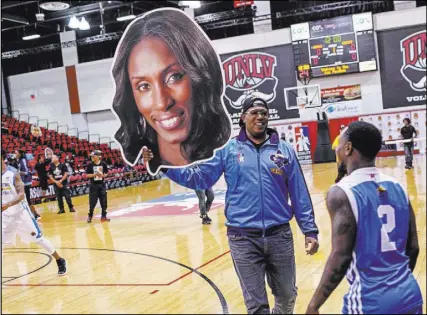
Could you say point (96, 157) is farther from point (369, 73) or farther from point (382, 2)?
point (382, 2)

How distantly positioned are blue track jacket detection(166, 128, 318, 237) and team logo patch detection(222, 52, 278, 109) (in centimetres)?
145

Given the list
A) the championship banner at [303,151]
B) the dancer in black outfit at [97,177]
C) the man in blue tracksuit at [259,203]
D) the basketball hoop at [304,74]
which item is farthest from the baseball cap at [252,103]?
the basketball hoop at [304,74]

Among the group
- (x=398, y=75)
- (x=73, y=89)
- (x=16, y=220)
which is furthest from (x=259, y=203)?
(x=73, y=89)

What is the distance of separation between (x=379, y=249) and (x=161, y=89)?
43.8 inches

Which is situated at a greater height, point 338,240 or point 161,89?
point 161,89

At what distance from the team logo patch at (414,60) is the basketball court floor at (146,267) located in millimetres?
5452

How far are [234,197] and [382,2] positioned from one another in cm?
1483

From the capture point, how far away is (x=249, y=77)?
30.4 ft

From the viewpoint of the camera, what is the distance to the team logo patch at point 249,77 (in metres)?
7.19

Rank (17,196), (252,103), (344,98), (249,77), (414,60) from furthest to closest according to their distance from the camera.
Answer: (344,98) → (414,60) → (249,77) → (17,196) → (252,103)

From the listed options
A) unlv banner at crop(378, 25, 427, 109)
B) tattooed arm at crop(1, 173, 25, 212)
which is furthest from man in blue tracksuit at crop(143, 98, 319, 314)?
unlv banner at crop(378, 25, 427, 109)

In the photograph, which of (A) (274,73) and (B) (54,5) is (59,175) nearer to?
(B) (54,5)

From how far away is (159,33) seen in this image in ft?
7.86

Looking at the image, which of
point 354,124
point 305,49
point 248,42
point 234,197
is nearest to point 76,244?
point 234,197
